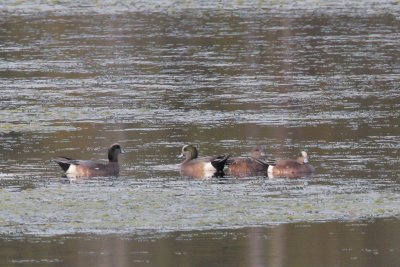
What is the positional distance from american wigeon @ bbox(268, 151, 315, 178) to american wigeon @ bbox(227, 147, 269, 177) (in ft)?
0.62

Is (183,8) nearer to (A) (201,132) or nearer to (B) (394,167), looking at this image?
(A) (201,132)

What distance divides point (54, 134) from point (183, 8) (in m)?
32.2

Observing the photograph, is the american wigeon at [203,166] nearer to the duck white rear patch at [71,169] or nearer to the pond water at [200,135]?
the pond water at [200,135]

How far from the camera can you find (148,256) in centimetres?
1494

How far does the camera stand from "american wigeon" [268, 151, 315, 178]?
2003 cm

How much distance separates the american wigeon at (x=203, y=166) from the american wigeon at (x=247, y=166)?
5.2 inches

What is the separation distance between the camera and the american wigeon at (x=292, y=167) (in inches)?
789

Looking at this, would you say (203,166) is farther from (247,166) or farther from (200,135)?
(200,135)

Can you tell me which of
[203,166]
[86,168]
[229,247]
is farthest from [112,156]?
[229,247]

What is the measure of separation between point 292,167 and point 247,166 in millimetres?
772

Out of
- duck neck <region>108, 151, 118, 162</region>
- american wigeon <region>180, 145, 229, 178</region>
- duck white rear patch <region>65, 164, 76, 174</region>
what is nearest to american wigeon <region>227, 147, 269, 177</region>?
american wigeon <region>180, 145, 229, 178</region>

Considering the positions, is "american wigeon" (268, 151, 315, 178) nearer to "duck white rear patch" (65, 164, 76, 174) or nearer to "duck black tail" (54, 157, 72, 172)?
"duck white rear patch" (65, 164, 76, 174)

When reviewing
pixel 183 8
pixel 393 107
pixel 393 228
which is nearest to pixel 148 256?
pixel 393 228

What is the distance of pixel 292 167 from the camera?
20.1 m
